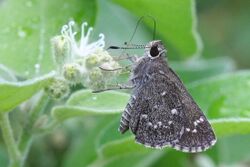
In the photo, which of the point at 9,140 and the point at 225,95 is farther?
the point at 225,95

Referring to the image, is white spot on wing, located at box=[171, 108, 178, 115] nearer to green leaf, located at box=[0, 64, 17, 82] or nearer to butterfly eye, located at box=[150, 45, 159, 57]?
butterfly eye, located at box=[150, 45, 159, 57]

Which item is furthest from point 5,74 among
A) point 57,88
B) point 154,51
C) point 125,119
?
point 154,51

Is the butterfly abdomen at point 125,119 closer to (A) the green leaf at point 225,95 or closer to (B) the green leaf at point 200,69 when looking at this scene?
(A) the green leaf at point 225,95

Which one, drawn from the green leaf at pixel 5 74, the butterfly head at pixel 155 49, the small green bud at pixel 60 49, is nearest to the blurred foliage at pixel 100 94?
the green leaf at pixel 5 74

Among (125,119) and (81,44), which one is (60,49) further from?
(125,119)

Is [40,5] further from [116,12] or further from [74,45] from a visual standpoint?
[116,12]

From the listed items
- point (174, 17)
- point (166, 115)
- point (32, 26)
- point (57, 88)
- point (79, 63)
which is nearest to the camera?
point (57, 88)
